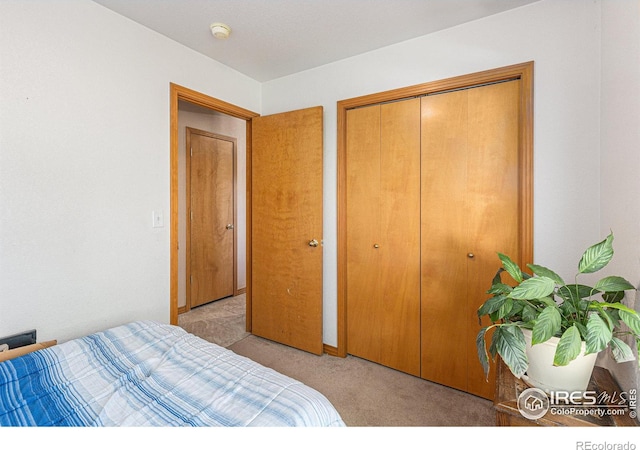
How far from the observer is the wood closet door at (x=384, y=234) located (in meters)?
2.25

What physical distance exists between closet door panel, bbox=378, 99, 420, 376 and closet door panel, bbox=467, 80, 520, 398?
14.3 inches

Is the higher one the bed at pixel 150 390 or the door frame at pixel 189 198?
the door frame at pixel 189 198

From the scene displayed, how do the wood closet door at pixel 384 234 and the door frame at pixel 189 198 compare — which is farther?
the door frame at pixel 189 198

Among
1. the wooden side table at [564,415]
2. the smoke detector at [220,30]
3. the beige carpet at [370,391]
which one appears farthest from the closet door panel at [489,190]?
the smoke detector at [220,30]

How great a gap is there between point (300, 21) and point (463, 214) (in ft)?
5.49

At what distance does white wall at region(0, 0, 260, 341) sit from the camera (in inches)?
60.2

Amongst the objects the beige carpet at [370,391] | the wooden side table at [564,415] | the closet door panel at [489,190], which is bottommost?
the beige carpet at [370,391]

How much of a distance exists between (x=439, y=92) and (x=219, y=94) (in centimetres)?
176

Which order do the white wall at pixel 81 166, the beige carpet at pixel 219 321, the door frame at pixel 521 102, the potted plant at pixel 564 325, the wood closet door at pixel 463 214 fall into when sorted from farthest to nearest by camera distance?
the beige carpet at pixel 219 321, the wood closet door at pixel 463 214, the door frame at pixel 521 102, the white wall at pixel 81 166, the potted plant at pixel 564 325

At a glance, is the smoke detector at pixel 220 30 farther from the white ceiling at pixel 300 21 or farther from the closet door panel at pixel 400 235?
the closet door panel at pixel 400 235

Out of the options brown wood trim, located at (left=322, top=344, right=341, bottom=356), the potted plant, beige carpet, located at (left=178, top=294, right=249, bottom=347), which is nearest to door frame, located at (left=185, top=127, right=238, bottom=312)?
beige carpet, located at (left=178, top=294, right=249, bottom=347)

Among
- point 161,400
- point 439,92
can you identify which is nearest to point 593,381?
point 161,400

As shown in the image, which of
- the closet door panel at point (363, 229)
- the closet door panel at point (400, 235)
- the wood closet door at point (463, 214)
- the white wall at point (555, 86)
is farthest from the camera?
the closet door panel at point (363, 229)

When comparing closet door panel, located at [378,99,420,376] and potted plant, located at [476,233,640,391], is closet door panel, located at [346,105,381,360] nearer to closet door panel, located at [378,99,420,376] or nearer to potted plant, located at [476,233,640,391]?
closet door panel, located at [378,99,420,376]
